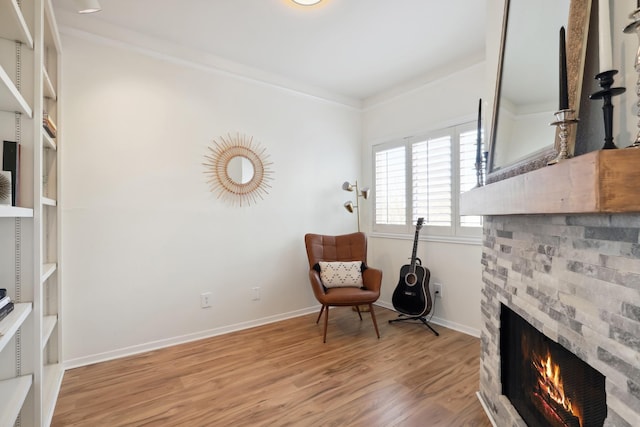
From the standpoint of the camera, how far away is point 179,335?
284cm

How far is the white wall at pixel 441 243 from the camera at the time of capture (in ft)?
9.86

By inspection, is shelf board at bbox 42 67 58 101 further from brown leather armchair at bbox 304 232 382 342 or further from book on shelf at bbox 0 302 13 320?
brown leather armchair at bbox 304 232 382 342

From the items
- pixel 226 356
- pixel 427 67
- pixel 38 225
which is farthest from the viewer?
pixel 427 67

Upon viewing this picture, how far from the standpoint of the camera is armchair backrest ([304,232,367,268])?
346cm

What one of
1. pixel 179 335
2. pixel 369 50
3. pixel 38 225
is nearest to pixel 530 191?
pixel 38 225

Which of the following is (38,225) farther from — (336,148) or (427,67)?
(427,67)

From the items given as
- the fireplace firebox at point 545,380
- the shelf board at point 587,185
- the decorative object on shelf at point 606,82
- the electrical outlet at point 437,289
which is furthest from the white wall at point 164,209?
the decorative object on shelf at point 606,82

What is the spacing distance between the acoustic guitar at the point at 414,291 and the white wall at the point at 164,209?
108 cm

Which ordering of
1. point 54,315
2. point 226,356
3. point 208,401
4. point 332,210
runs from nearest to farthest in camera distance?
point 208,401 < point 54,315 < point 226,356 < point 332,210

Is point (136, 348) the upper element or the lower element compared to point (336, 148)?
lower

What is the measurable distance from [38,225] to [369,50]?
2757mm

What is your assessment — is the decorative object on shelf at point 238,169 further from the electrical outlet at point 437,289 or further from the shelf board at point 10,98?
the electrical outlet at point 437,289

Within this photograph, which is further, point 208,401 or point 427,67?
point 427,67

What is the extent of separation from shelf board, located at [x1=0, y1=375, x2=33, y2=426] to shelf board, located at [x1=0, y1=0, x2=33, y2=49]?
61.9 inches
